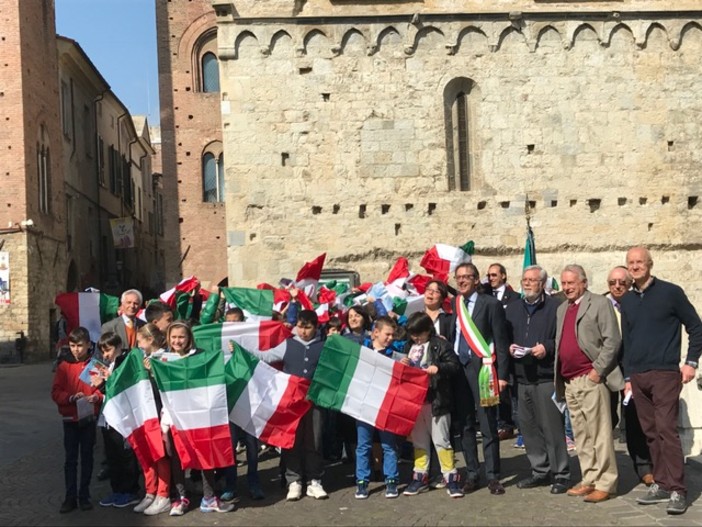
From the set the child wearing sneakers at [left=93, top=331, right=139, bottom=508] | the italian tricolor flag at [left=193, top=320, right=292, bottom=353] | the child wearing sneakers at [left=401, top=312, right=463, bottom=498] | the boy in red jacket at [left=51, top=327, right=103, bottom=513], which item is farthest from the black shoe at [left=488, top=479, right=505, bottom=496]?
the boy in red jacket at [left=51, top=327, right=103, bottom=513]

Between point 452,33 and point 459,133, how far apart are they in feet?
6.17

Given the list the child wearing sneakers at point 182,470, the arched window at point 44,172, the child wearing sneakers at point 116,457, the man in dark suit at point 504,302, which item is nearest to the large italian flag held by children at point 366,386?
the child wearing sneakers at point 182,470

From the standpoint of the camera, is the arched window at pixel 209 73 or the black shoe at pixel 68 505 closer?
the black shoe at pixel 68 505

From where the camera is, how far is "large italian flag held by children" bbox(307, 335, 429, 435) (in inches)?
303

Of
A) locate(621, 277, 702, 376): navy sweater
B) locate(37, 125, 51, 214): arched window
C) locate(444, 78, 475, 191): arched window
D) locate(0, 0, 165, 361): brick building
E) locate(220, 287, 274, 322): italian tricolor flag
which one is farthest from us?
locate(37, 125, 51, 214): arched window

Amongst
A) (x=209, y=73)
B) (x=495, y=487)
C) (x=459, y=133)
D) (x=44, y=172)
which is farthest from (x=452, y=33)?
(x=44, y=172)

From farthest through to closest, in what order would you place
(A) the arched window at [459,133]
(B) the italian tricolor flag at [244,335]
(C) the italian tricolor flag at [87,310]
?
(A) the arched window at [459,133], (C) the italian tricolor flag at [87,310], (B) the italian tricolor flag at [244,335]

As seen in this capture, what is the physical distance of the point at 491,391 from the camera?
305 inches

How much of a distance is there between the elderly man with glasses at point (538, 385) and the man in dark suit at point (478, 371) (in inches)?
7.2

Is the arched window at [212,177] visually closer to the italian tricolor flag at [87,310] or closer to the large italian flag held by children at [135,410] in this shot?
the italian tricolor flag at [87,310]

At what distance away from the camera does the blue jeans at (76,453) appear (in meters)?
7.52

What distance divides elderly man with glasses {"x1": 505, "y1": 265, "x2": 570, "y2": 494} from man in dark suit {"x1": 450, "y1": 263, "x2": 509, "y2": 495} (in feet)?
0.60

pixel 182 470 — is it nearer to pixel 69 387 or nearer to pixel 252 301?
pixel 69 387

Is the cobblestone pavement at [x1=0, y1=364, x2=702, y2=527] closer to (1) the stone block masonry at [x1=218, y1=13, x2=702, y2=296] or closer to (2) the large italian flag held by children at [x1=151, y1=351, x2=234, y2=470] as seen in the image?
(2) the large italian flag held by children at [x1=151, y1=351, x2=234, y2=470]
